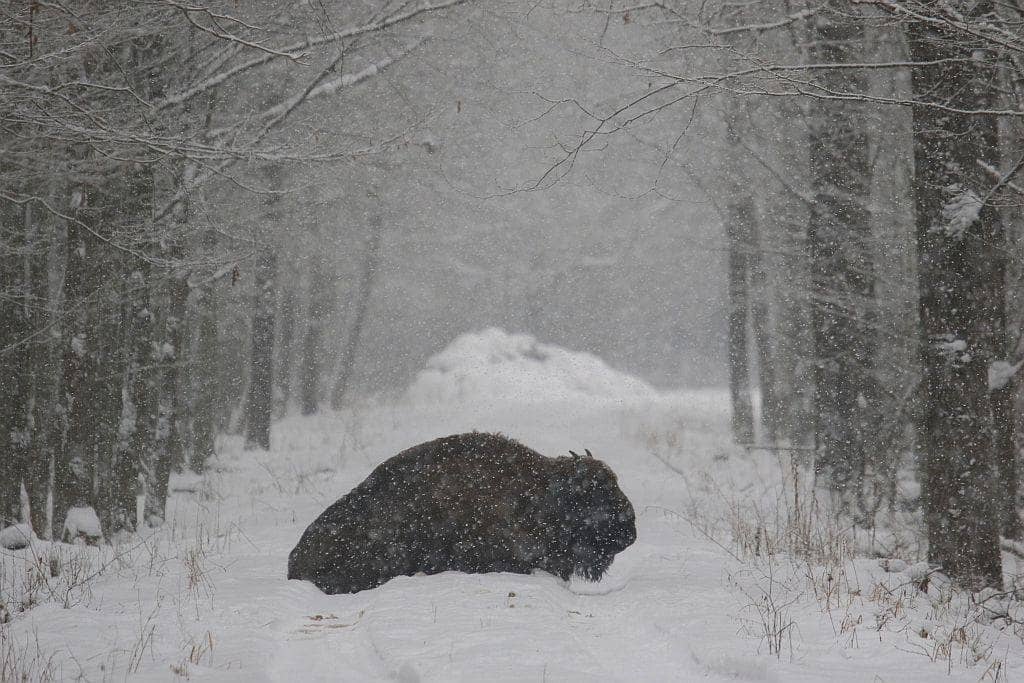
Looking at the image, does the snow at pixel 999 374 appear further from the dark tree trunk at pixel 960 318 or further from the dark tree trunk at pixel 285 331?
the dark tree trunk at pixel 285 331

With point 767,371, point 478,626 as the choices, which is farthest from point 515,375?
point 478,626

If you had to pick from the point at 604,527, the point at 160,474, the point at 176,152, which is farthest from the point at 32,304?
the point at 604,527

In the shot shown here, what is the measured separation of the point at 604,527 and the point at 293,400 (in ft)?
114

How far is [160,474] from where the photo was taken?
1256 cm

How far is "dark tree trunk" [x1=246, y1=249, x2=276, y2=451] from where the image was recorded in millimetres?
20062

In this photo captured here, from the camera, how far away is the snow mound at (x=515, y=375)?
29.3m

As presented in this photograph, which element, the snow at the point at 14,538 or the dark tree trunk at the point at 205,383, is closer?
the snow at the point at 14,538

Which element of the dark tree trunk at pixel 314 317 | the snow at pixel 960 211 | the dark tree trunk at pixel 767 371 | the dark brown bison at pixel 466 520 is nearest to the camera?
the dark brown bison at pixel 466 520

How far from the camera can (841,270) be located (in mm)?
11016

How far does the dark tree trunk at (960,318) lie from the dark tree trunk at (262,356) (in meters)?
16.3

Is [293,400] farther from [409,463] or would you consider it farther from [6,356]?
[409,463]

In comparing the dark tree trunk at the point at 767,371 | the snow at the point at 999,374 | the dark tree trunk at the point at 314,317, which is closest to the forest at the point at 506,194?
the snow at the point at 999,374

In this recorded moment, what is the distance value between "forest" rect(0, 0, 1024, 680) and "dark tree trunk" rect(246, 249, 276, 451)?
8cm

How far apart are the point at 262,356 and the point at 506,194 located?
15574 mm
